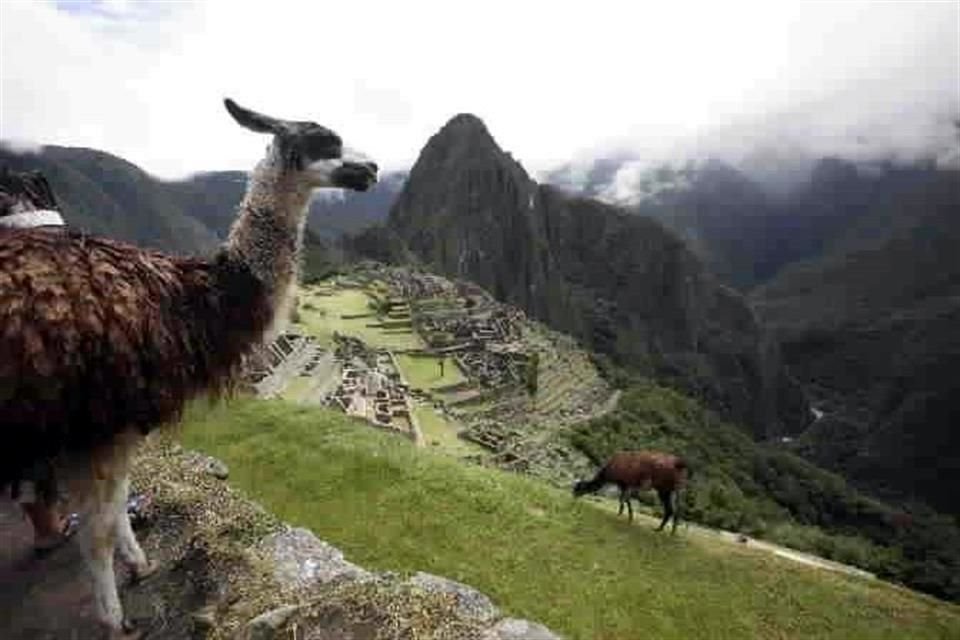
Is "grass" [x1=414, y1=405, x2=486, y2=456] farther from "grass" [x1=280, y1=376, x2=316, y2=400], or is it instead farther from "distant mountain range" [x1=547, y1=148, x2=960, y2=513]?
"distant mountain range" [x1=547, y1=148, x2=960, y2=513]

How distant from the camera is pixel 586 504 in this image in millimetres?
8594

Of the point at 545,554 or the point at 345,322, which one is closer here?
the point at 545,554

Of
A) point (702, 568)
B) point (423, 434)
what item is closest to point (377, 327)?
point (423, 434)

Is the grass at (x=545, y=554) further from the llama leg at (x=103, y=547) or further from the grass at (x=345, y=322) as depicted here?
the grass at (x=345, y=322)

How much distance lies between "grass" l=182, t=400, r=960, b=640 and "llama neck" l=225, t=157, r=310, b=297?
10.3ft

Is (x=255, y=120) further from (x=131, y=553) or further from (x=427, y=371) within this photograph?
(x=427, y=371)

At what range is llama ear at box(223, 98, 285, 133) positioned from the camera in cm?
440

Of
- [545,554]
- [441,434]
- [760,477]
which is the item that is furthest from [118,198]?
[545,554]

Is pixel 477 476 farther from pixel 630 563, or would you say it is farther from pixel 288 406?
pixel 288 406

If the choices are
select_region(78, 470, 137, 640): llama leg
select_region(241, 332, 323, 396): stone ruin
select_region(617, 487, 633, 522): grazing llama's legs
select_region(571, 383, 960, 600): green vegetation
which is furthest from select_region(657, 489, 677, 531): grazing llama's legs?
select_region(571, 383, 960, 600): green vegetation

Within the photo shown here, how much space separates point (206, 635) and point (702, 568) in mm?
4891

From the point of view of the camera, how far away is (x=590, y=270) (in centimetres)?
17275

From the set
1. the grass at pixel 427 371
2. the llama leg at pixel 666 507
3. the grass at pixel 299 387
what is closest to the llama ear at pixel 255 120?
the llama leg at pixel 666 507

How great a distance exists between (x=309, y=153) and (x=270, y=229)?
45cm
